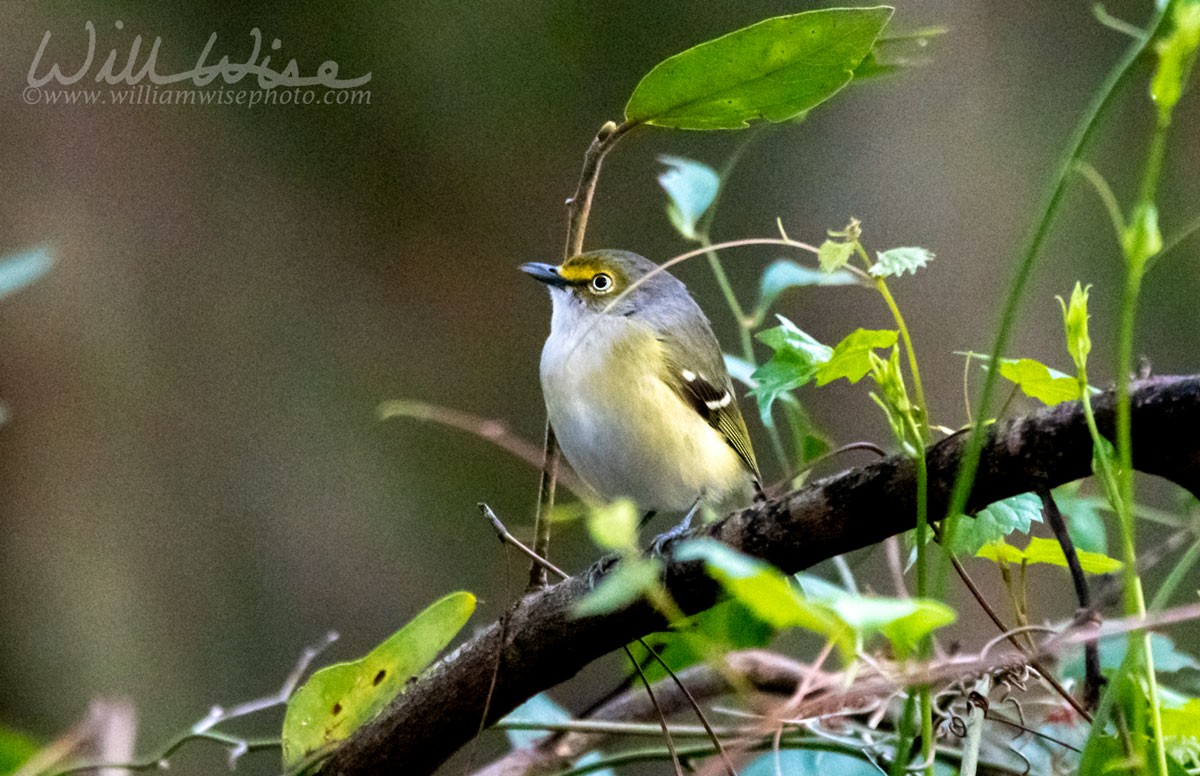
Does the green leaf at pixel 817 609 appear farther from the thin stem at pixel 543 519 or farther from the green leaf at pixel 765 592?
the thin stem at pixel 543 519

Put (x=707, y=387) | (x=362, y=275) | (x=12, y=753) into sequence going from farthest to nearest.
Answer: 1. (x=362, y=275)
2. (x=707, y=387)
3. (x=12, y=753)

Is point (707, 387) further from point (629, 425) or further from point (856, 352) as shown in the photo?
point (856, 352)

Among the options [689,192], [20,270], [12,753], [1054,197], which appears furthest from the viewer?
[689,192]

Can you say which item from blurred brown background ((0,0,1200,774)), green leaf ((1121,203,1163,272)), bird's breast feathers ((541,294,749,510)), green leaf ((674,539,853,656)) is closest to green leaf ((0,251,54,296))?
green leaf ((674,539,853,656))

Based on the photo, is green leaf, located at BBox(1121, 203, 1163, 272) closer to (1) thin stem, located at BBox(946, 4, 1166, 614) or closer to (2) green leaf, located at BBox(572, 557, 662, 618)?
(1) thin stem, located at BBox(946, 4, 1166, 614)

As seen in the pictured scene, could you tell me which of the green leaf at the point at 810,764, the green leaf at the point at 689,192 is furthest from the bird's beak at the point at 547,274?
the green leaf at the point at 810,764

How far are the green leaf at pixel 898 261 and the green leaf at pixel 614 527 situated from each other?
2.59ft

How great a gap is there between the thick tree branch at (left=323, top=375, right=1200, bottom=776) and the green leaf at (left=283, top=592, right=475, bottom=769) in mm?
70

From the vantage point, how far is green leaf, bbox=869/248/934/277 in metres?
1.41

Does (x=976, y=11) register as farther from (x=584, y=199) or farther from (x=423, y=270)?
(x=584, y=199)

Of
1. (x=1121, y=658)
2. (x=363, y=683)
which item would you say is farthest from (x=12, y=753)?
(x=1121, y=658)

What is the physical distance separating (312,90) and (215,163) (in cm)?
52

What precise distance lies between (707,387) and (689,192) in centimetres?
76

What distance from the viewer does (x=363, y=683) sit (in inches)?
67.0
